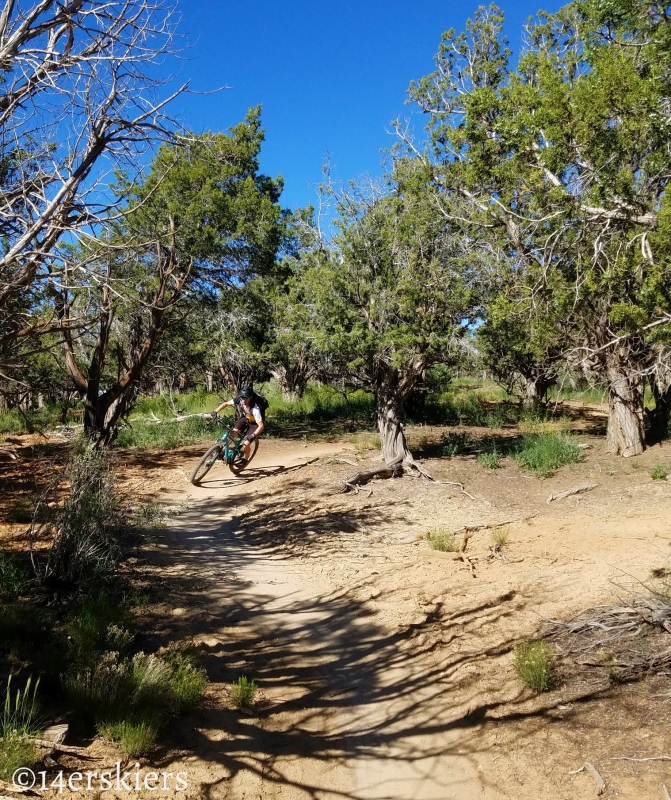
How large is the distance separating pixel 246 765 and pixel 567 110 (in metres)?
8.22

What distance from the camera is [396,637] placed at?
5336 millimetres

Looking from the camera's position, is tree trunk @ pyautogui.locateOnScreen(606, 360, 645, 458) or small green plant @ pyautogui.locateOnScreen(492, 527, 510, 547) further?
tree trunk @ pyautogui.locateOnScreen(606, 360, 645, 458)

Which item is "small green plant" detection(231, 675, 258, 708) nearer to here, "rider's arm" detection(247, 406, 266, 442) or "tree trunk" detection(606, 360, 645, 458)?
"rider's arm" detection(247, 406, 266, 442)

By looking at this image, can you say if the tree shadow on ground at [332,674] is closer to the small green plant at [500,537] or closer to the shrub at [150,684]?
the shrub at [150,684]

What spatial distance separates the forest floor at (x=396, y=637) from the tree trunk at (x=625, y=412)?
2427 millimetres

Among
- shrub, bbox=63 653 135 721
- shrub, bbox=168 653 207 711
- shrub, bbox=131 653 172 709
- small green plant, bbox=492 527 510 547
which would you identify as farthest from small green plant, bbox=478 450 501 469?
shrub, bbox=63 653 135 721

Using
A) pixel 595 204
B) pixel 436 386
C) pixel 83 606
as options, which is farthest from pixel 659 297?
pixel 83 606

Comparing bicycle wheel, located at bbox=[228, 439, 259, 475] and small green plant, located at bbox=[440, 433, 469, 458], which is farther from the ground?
bicycle wheel, located at bbox=[228, 439, 259, 475]

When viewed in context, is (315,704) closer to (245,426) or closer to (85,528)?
(85,528)

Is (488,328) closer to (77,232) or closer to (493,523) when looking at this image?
(493,523)

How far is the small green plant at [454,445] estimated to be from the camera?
Result: 1324 cm

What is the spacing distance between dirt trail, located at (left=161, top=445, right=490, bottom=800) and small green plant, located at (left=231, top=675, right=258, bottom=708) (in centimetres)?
13

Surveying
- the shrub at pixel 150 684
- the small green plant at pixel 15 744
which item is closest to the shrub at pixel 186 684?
the shrub at pixel 150 684

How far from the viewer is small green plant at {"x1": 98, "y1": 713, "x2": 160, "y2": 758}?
3229 mm
